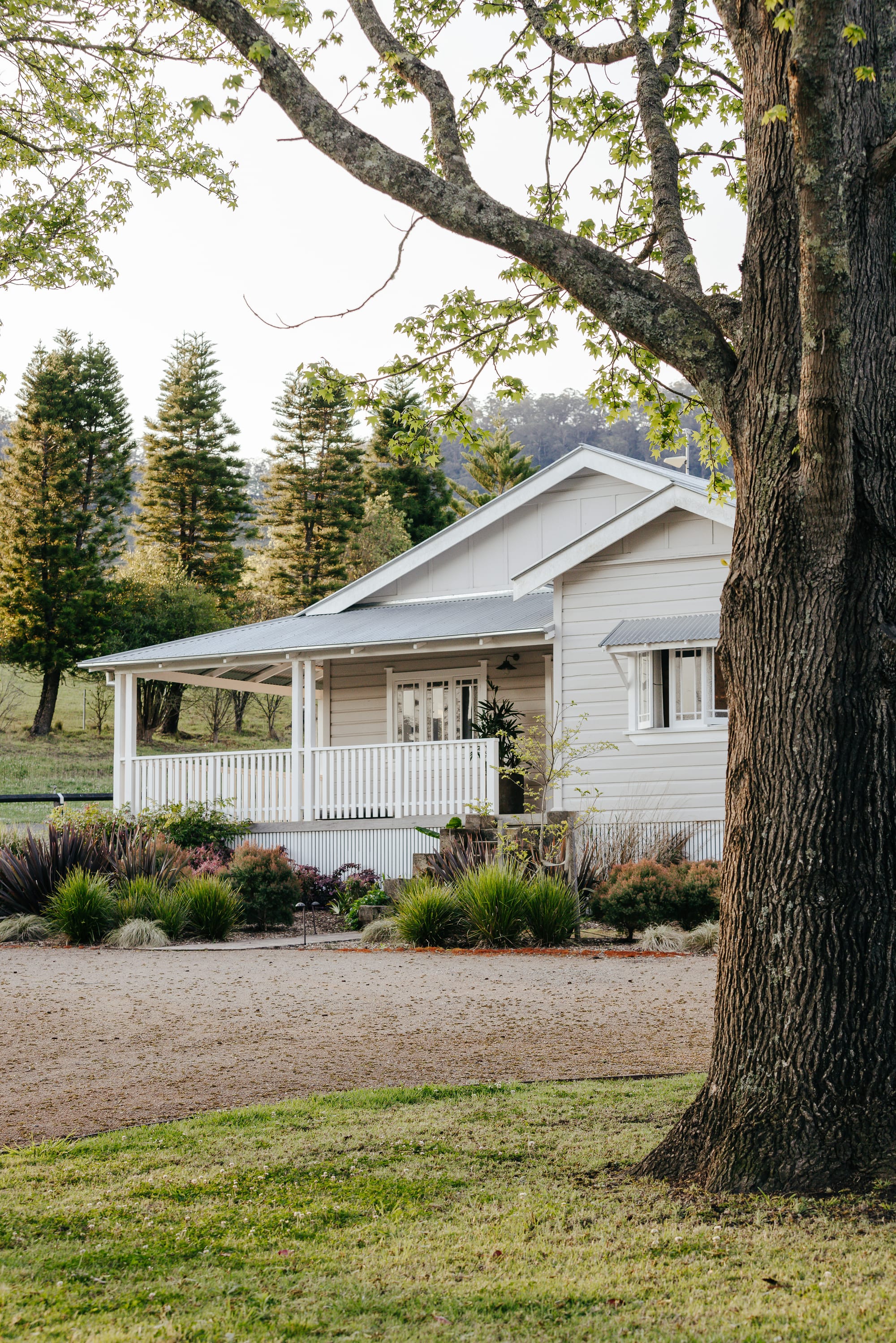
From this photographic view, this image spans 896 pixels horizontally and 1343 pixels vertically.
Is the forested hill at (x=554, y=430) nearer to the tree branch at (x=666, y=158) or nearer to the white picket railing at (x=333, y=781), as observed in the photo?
the white picket railing at (x=333, y=781)

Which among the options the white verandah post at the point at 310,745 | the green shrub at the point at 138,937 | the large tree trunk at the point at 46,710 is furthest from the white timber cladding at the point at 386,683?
the large tree trunk at the point at 46,710

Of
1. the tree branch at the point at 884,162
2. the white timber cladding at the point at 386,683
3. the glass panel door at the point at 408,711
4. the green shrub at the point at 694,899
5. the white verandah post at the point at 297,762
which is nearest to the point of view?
the tree branch at the point at 884,162

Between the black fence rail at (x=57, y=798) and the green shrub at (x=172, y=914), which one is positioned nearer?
the green shrub at (x=172, y=914)

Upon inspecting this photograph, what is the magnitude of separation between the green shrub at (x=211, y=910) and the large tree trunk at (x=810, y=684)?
9.72m

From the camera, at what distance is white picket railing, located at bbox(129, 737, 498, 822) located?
17.8 metres

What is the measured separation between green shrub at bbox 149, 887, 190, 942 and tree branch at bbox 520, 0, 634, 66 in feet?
31.1

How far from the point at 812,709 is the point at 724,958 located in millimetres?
963

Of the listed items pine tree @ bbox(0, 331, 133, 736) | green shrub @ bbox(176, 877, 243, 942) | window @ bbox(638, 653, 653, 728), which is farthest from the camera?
pine tree @ bbox(0, 331, 133, 736)

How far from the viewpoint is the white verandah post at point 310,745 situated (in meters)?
18.9

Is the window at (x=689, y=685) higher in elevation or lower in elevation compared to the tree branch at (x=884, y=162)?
lower

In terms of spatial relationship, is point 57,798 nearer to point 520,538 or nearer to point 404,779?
point 404,779

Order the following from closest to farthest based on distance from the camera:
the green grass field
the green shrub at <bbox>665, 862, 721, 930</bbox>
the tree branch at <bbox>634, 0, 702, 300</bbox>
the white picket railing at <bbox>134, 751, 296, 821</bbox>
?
1. the tree branch at <bbox>634, 0, 702, 300</bbox>
2. the green shrub at <bbox>665, 862, 721, 930</bbox>
3. the white picket railing at <bbox>134, 751, 296, 821</bbox>
4. the green grass field

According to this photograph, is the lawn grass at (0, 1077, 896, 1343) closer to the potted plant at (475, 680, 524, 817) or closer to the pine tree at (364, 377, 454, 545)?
the potted plant at (475, 680, 524, 817)

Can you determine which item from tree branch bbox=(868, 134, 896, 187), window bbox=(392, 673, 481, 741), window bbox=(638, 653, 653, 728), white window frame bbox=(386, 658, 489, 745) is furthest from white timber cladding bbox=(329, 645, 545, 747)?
tree branch bbox=(868, 134, 896, 187)
